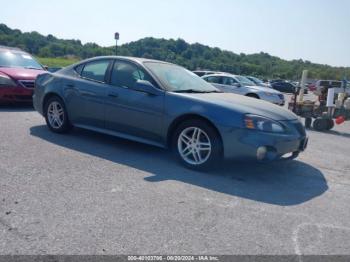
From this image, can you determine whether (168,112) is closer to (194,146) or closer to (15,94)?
(194,146)

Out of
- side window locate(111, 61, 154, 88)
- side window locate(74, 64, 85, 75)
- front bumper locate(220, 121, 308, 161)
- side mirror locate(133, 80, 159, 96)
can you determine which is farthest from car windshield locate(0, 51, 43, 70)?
front bumper locate(220, 121, 308, 161)

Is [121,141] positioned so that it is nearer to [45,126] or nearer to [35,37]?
[45,126]

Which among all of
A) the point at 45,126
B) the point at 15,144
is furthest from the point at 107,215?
A: the point at 45,126

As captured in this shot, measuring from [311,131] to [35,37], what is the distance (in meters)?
72.5

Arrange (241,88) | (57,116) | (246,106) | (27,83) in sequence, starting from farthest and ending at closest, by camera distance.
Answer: (241,88)
(27,83)
(57,116)
(246,106)

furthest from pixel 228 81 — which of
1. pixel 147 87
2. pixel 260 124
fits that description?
pixel 260 124

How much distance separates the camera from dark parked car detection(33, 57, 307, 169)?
499 centimetres

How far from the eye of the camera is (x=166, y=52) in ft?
204

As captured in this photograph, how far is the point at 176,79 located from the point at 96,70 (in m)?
1.40

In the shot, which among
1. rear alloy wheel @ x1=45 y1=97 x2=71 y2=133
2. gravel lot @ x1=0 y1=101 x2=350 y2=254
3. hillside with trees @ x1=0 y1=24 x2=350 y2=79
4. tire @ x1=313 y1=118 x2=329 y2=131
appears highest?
hillside with trees @ x1=0 y1=24 x2=350 y2=79

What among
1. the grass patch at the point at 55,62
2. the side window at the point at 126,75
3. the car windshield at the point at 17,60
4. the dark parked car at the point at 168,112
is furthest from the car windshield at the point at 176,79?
the grass patch at the point at 55,62

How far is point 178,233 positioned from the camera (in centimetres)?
337

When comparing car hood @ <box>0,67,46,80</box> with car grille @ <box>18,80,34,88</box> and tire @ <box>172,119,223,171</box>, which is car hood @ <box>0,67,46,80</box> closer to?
car grille @ <box>18,80,34,88</box>

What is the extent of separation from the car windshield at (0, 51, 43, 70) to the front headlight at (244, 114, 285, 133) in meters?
7.68
